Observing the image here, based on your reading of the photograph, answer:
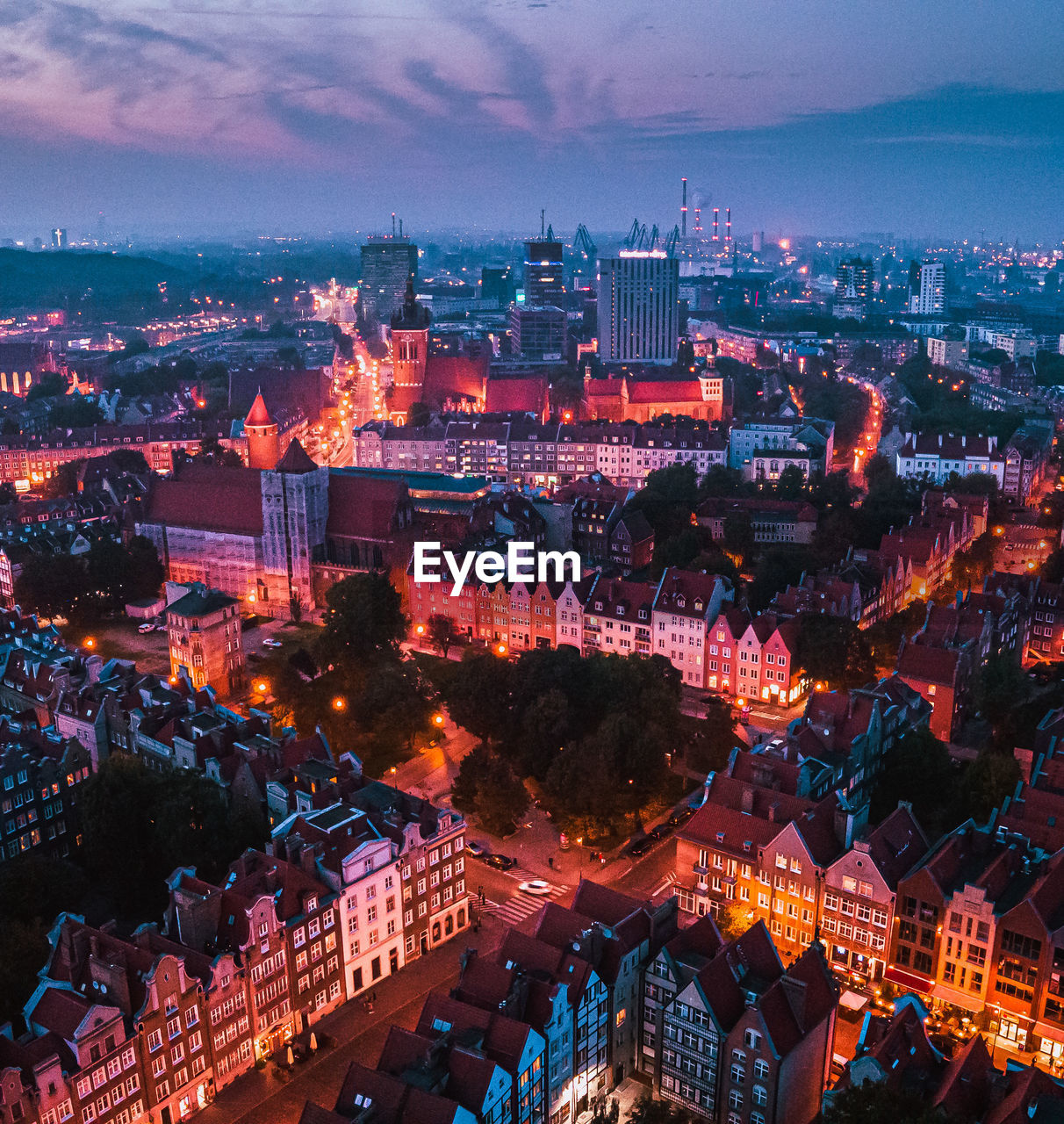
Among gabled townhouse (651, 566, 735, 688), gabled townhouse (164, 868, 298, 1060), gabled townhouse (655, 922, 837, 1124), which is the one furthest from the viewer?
gabled townhouse (651, 566, 735, 688)

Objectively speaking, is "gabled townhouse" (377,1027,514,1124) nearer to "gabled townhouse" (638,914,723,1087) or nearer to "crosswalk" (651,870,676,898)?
"gabled townhouse" (638,914,723,1087)

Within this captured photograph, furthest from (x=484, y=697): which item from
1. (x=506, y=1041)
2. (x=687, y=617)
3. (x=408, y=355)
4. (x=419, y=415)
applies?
(x=408, y=355)

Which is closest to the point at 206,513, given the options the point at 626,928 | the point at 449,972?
the point at 449,972

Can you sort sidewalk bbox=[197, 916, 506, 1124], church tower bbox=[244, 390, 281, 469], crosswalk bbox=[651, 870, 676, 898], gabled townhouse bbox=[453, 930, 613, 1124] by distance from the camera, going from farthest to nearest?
church tower bbox=[244, 390, 281, 469], crosswalk bbox=[651, 870, 676, 898], sidewalk bbox=[197, 916, 506, 1124], gabled townhouse bbox=[453, 930, 613, 1124]

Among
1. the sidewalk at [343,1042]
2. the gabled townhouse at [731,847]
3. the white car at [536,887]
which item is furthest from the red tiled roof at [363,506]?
the gabled townhouse at [731,847]

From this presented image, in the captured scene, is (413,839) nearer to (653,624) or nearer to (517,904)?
(517,904)

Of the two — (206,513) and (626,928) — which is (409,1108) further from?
(206,513)

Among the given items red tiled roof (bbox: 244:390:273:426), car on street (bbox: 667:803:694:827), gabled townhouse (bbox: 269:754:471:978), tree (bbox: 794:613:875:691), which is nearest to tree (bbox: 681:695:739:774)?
car on street (bbox: 667:803:694:827)
